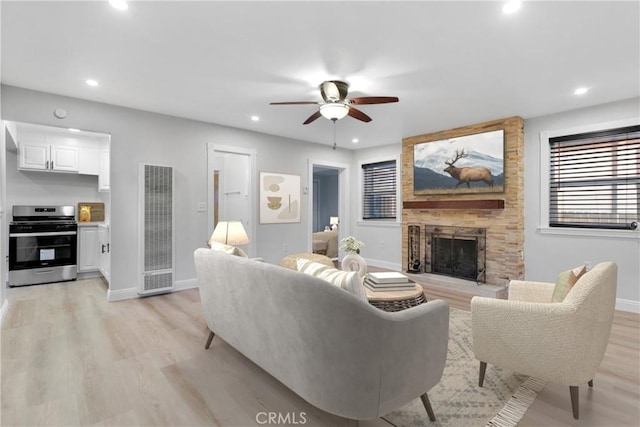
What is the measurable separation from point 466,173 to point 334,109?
2.66 meters

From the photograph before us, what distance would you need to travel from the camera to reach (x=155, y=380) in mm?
2082

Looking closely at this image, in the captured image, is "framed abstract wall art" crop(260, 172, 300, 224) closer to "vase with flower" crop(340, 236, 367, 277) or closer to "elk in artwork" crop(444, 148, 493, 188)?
"vase with flower" crop(340, 236, 367, 277)

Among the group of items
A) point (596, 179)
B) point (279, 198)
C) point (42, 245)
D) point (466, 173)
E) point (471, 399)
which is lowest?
point (471, 399)

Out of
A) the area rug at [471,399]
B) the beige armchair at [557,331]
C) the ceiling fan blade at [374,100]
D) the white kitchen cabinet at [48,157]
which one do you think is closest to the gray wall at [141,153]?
the white kitchen cabinet at [48,157]

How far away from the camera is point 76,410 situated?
1780 millimetres

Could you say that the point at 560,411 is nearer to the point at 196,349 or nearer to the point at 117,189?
the point at 196,349

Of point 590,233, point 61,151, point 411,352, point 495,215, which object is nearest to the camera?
point 411,352

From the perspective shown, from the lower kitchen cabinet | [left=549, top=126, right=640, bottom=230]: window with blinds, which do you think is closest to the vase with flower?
[left=549, top=126, right=640, bottom=230]: window with blinds

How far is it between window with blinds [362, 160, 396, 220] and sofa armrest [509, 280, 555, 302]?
3.71 metres

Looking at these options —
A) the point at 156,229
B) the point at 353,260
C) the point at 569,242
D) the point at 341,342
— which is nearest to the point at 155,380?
the point at 341,342

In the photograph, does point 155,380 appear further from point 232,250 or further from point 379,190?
point 379,190

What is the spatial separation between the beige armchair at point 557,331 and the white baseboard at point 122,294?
395cm

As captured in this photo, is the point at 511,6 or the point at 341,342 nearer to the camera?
the point at 341,342

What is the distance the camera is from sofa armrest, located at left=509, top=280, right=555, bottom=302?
7.48 ft
